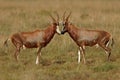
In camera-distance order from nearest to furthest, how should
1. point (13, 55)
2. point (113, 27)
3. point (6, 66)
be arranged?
point (6, 66) < point (13, 55) < point (113, 27)

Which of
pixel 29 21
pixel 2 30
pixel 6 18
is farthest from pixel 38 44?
pixel 6 18

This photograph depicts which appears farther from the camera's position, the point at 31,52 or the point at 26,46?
the point at 31,52

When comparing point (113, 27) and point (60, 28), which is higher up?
point (60, 28)

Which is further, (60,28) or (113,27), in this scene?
(113,27)

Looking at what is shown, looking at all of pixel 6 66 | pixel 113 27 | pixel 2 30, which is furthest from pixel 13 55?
pixel 113 27

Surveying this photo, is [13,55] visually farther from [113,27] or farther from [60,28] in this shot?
[113,27]

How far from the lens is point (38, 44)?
12.2 meters

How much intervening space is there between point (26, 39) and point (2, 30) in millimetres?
6222

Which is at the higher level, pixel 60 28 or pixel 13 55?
pixel 60 28

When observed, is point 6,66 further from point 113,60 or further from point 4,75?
point 113,60

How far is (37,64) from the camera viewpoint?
12.0m

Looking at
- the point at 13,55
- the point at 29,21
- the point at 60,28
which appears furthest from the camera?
the point at 29,21

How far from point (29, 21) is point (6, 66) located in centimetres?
930

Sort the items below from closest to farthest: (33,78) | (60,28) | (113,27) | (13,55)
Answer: (33,78), (60,28), (13,55), (113,27)
